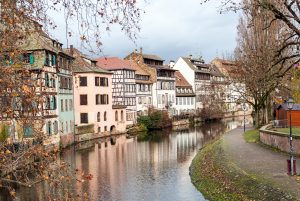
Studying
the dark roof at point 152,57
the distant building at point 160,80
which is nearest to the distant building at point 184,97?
the distant building at point 160,80

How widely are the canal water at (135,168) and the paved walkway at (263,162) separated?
Result: 3.30 m

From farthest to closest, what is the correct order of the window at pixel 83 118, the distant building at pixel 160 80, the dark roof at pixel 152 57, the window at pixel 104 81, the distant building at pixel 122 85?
the dark roof at pixel 152 57 < the distant building at pixel 160 80 < the distant building at pixel 122 85 < the window at pixel 104 81 < the window at pixel 83 118

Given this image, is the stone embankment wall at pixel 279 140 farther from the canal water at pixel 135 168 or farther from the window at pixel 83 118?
the window at pixel 83 118

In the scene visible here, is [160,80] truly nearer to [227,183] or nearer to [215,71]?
[215,71]

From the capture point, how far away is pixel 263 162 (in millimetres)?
24844

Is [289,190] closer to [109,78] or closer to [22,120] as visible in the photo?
[22,120]

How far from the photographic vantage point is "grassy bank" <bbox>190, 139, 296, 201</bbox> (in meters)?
18.0

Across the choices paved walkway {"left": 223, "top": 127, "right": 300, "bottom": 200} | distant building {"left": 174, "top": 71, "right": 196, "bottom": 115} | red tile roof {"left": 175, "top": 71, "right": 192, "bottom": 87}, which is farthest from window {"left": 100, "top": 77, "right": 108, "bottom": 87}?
red tile roof {"left": 175, "top": 71, "right": 192, "bottom": 87}

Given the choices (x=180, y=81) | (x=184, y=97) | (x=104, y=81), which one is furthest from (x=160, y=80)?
(x=104, y=81)

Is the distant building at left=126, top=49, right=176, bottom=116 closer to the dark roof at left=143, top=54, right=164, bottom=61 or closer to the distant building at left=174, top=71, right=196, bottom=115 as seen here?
the dark roof at left=143, top=54, right=164, bottom=61

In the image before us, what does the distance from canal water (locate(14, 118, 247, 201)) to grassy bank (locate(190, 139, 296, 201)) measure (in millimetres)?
674

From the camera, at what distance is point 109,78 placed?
58.8 meters

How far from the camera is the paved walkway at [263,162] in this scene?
18.6 meters

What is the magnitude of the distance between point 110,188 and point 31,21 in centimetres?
1866
